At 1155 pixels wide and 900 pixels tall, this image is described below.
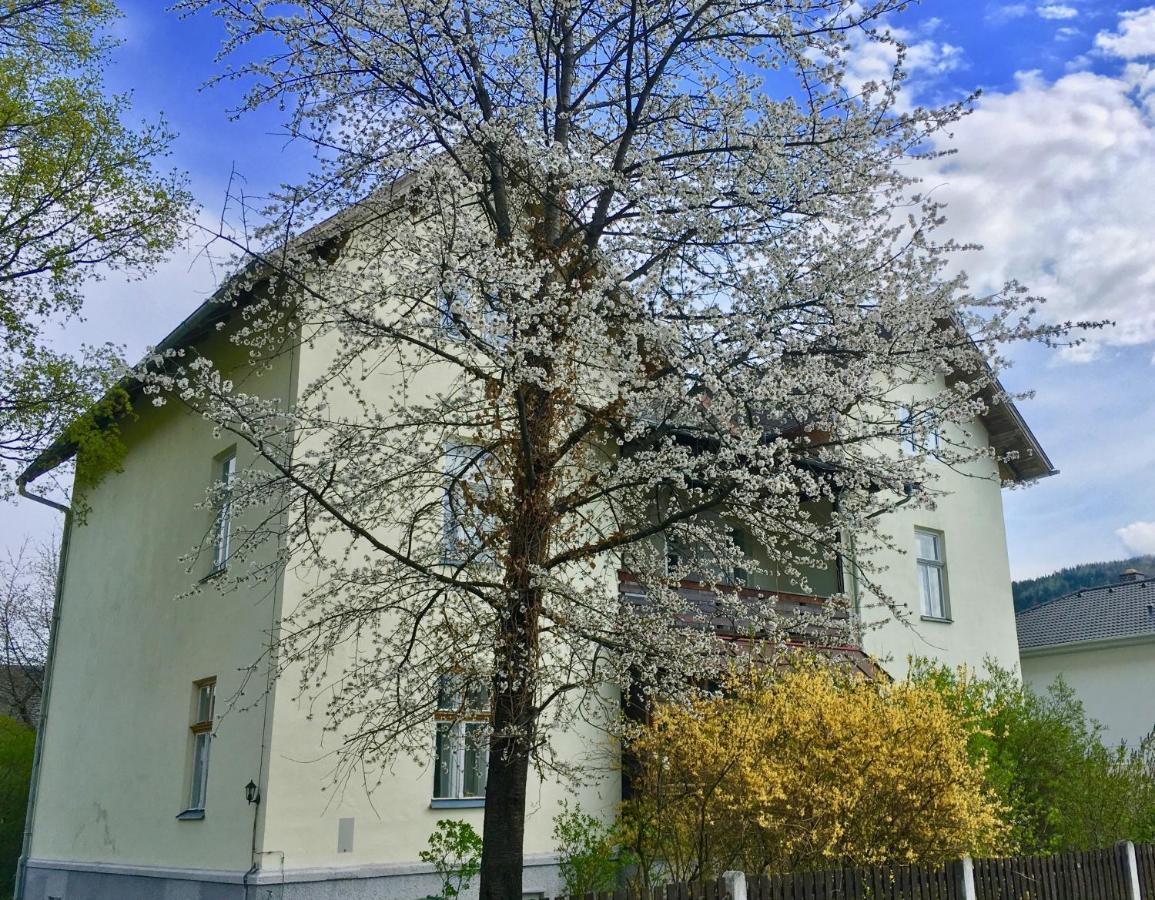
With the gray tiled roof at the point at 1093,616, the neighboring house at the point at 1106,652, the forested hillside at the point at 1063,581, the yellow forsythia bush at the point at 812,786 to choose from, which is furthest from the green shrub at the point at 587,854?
the forested hillside at the point at 1063,581

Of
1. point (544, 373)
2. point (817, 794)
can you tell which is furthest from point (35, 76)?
point (817, 794)

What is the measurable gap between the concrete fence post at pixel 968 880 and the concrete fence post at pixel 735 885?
2.55 m

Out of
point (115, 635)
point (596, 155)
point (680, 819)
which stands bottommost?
point (680, 819)

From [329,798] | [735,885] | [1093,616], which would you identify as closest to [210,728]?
[329,798]

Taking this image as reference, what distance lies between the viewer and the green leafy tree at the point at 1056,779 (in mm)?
13219

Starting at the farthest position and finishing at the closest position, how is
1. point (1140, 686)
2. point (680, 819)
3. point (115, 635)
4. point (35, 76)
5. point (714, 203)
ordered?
point (1140, 686)
point (115, 635)
point (35, 76)
point (680, 819)
point (714, 203)

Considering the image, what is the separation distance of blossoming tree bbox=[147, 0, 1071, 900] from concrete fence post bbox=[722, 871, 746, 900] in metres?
1.50

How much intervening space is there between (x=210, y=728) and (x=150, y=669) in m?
2.17

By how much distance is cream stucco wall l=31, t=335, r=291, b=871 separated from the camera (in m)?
12.0

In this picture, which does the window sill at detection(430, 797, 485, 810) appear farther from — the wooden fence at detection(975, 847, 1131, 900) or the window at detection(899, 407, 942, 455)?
the window at detection(899, 407, 942, 455)

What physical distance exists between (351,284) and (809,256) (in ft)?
11.5

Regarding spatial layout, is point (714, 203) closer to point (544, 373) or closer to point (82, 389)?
point (544, 373)

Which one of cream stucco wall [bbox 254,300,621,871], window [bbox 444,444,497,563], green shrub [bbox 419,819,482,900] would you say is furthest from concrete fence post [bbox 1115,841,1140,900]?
window [bbox 444,444,497,563]

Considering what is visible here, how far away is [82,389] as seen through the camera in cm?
1376
